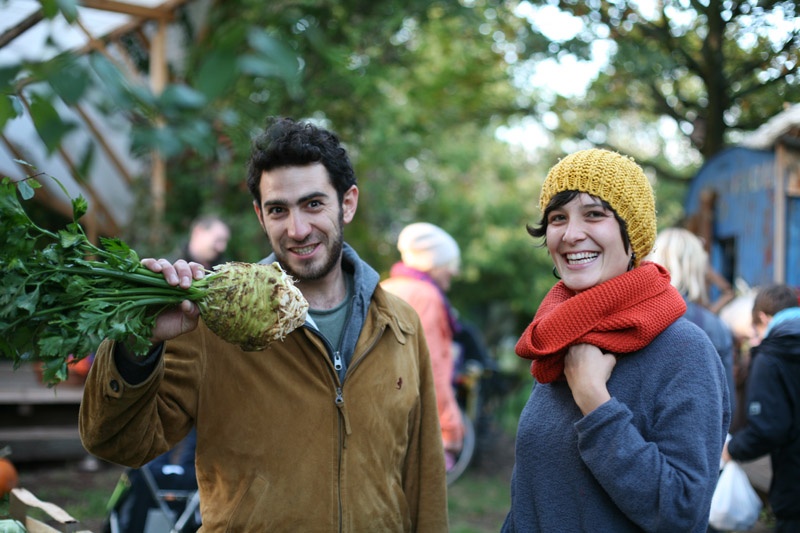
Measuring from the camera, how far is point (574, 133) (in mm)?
9852

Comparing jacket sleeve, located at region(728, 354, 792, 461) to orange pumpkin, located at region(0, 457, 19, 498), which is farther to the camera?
jacket sleeve, located at region(728, 354, 792, 461)

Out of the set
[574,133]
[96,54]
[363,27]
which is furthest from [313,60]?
[96,54]

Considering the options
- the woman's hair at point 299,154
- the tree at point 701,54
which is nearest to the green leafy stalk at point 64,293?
the woman's hair at point 299,154

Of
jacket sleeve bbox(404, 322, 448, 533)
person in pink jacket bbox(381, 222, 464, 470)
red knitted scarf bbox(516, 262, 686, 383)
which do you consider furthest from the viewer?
person in pink jacket bbox(381, 222, 464, 470)

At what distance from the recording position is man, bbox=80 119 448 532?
2230 mm

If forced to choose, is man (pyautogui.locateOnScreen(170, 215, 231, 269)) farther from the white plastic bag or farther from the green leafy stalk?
the white plastic bag

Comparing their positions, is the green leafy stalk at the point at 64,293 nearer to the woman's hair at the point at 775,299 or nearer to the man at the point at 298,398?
the man at the point at 298,398

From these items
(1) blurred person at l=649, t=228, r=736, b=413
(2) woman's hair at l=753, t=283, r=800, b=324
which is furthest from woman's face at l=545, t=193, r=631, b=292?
(2) woman's hair at l=753, t=283, r=800, b=324

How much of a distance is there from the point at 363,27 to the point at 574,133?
9.90 ft

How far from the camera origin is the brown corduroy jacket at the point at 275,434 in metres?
2.35

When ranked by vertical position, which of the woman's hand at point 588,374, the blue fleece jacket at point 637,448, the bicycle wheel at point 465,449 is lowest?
the bicycle wheel at point 465,449

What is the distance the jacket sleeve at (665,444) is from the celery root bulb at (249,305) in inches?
35.0

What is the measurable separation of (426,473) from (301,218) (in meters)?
1.02

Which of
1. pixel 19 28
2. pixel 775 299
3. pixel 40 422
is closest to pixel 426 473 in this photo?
pixel 19 28
